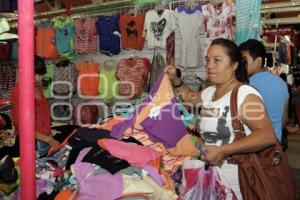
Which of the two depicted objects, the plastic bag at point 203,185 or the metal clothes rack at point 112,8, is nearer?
the plastic bag at point 203,185

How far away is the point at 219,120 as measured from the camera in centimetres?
191

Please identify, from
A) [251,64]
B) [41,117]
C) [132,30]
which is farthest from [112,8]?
[251,64]

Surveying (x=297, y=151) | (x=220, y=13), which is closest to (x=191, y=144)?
(x=220, y=13)

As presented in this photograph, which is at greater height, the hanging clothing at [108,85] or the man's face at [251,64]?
the man's face at [251,64]

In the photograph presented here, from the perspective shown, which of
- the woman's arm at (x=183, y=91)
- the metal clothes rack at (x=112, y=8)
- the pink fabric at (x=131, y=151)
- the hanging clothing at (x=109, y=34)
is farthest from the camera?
the hanging clothing at (x=109, y=34)

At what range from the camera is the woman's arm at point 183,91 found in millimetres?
2375

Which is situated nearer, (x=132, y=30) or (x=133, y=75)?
(x=133, y=75)

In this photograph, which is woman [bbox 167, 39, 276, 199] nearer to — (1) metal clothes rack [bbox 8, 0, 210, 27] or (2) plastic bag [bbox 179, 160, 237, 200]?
(2) plastic bag [bbox 179, 160, 237, 200]

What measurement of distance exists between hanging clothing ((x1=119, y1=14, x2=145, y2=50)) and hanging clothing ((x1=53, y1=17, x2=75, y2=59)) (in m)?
1.08

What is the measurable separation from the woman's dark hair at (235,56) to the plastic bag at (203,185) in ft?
1.83

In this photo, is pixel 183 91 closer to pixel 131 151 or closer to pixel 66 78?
pixel 131 151

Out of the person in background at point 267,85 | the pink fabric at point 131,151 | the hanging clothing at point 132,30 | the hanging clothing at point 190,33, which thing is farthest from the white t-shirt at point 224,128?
the hanging clothing at point 132,30

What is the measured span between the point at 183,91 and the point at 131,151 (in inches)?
34.3

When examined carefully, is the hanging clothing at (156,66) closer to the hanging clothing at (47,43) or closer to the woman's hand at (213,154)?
the hanging clothing at (47,43)
